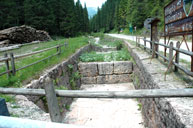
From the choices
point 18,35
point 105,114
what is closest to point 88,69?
point 105,114

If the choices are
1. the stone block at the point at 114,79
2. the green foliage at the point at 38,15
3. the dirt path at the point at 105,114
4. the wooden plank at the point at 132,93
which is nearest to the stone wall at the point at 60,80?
the dirt path at the point at 105,114

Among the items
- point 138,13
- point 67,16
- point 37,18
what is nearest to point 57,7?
point 67,16

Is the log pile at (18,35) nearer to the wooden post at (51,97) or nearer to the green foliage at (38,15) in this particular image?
the green foliage at (38,15)

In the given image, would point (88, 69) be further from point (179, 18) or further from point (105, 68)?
point (179, 18)

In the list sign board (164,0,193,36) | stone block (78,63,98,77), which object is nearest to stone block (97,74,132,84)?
stone block (78,63,98,77)

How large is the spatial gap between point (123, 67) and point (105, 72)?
3.10 feet

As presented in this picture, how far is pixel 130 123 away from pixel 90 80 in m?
3.75

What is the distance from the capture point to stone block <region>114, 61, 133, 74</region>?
7539 millimetres

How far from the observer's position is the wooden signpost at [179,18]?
2928mm

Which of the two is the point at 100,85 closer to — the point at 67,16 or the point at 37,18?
the point at 37,18

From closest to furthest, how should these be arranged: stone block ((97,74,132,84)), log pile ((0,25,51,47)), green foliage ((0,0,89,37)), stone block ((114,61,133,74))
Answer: stone block ((114,61,133,74))
stone block ((97,74,132,84))
log pile ((0,25,51,47))
green foliage ((0,0,89,37))

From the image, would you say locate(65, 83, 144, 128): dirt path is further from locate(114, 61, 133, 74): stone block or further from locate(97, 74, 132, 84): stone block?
locate(114, 61, 133, 74): stone block

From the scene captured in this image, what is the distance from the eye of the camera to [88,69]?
784 cm

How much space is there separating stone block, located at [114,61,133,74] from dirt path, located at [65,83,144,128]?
208 cm
